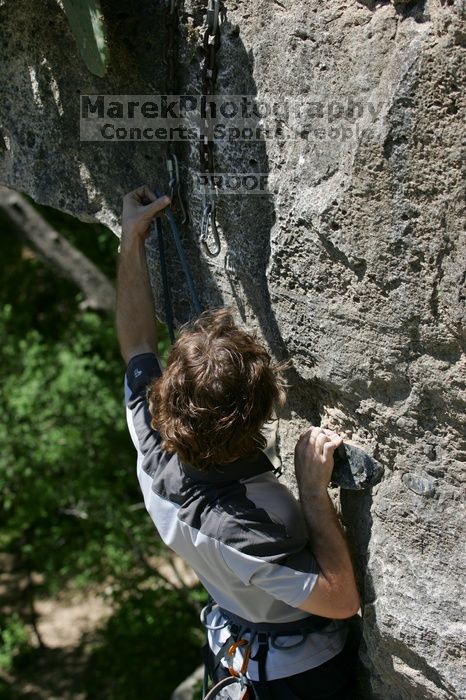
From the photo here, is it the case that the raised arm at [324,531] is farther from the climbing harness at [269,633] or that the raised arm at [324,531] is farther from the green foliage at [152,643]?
the green foliage at [152,643]

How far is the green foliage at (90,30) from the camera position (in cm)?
205

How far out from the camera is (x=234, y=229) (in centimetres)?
215

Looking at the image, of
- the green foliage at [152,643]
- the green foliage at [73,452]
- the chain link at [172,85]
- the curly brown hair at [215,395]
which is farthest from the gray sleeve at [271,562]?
the green foliage at [152,643]

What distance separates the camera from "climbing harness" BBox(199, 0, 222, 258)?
2.00 metres

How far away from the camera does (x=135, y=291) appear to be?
2207mm

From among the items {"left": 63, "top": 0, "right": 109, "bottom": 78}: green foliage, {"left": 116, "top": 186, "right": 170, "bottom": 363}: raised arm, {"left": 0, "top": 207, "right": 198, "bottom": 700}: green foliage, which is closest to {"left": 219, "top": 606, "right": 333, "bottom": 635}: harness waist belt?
{"left": 116, "top": 186, "right": 170, "bottom": 363}: raised arm

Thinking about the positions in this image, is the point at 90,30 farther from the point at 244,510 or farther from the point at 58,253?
the point at 58,253

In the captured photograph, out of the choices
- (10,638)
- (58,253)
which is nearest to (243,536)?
(58,253)

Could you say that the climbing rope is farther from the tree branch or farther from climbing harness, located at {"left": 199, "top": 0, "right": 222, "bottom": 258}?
the tree branch

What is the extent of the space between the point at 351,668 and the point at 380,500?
0.48m

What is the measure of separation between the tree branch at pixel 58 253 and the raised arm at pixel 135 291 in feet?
10.5

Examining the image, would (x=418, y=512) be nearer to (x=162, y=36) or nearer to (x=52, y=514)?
(x=162, y=36)

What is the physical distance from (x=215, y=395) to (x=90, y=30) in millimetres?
968

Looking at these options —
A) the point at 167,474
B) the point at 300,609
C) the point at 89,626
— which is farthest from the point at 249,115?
the point at 89,626
